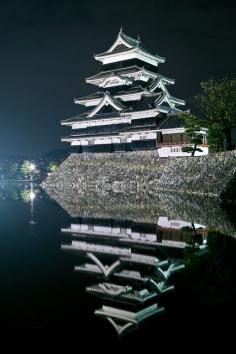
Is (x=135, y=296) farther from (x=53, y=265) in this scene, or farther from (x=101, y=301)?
(x=53, y=265)

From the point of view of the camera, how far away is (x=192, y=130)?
42.0m

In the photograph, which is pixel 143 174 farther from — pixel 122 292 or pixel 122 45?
pixel 122 292

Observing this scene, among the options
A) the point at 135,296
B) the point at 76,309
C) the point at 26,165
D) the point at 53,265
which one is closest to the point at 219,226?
the point at 53,265

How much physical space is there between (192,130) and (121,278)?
3424cm

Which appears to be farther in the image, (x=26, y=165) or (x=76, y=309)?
(x=26, y=165)

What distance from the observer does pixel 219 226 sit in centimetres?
1716

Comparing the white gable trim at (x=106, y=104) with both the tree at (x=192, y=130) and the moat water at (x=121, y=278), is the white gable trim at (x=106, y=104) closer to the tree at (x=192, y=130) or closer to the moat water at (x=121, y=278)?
the tree at (x=192, y=130)

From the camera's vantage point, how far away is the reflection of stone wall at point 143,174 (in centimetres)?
3398

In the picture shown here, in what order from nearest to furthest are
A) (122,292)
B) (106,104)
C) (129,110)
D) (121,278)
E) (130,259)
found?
(122,292), (121,278), (130,259), (129,110), (106,104)

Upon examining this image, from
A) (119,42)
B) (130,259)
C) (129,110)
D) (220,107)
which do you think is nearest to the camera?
(130,259)

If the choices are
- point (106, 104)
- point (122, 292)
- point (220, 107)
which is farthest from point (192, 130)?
point (122, 292)

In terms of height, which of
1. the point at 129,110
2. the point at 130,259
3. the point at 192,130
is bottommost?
the point at 130,259

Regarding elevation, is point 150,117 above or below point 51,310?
above

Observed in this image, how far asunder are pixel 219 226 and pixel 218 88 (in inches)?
951
